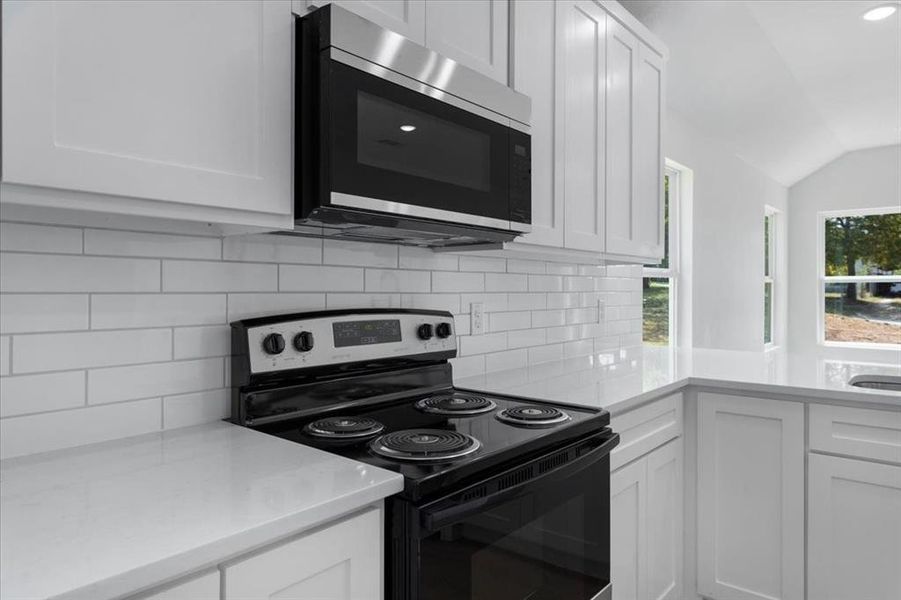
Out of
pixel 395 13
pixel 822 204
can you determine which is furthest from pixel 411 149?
pixel 822 204

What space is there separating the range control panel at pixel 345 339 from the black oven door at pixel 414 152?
14.5 inches

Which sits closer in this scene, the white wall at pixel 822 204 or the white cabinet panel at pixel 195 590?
the white cabinet panel at pixel 195 590

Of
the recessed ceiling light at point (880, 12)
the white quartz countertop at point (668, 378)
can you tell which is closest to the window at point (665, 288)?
the white quartz countertop at point (668, 378)

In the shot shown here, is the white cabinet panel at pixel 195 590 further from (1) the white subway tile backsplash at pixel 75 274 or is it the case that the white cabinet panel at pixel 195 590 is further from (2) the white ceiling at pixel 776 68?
(2) the white ceiling at pixel 776 68

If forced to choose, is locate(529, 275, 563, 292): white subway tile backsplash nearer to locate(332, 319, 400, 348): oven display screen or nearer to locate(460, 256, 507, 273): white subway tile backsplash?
locate(460, 256, 507, 273): white subway tile backsplash

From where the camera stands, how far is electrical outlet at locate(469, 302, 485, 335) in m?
2.04

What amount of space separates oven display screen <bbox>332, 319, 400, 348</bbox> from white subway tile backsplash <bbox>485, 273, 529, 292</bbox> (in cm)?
58

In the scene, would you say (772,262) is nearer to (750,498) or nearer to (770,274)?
(770,274)

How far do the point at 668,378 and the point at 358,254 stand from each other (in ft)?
3.85

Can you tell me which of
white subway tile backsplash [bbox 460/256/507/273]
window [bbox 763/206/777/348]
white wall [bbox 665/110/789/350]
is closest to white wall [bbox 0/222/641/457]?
white subway tile backsplash [bbox 460/256/507/273]

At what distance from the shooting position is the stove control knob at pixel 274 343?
1305 mm

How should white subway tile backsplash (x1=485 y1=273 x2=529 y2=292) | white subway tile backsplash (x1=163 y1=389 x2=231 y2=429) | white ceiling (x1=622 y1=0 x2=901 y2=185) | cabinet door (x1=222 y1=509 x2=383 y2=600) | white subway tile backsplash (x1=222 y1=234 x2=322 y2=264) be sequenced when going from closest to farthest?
cabinet door (x1=222 y1=509 x2=383 y2=600) → white subway tile backsplash (x1=163 y1=389 x2=231 y2=429) → white subway tile backsplash (x1=222 y1=234 x2=322 y2=264) → white subway tile backsplash (x1=485 y1=273 x2=529 y2=292) → white ceiling (x1=622 y1=0 x2=901 y2=185)

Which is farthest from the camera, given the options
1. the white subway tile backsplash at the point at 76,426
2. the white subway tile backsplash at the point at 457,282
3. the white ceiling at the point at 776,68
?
the white ceiling at the point at 776,68

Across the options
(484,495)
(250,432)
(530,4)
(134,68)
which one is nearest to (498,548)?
(484,495)
